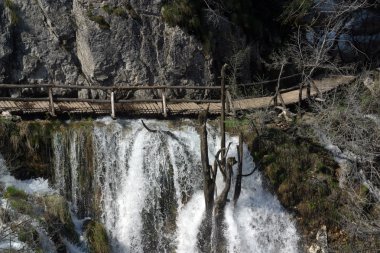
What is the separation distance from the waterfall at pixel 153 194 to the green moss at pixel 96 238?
1.61 ft

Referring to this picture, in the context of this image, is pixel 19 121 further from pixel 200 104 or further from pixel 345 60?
pixel 345 60

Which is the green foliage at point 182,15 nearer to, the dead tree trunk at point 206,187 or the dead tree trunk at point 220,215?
the dead tree trunk at point 206,187

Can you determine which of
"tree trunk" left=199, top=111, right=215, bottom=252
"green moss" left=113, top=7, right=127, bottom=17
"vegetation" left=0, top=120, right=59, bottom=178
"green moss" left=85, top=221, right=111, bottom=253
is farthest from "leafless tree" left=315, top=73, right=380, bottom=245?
"vegetation" left=0, top=120, right=59, bottom=178

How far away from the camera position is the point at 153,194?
16453 mm

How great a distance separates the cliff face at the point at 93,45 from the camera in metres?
19.0

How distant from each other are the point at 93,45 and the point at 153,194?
5571 mm

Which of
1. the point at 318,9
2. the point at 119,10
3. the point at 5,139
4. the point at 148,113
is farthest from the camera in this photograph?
the point at 318,9

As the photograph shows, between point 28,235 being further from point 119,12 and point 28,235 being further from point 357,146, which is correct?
point 357,146

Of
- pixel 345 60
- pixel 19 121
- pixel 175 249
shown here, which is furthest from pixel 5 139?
pixel 345 60

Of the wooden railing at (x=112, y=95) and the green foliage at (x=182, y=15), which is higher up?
the green foliage at (x=182, y=15)

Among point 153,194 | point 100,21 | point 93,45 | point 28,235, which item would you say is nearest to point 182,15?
point 100,21

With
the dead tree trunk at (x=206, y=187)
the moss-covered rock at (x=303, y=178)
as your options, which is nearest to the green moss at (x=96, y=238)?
the dead tree trunk at (x=206, y=187)

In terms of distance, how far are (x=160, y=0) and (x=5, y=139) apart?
7.20 m

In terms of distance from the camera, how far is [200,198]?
1664cm
